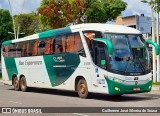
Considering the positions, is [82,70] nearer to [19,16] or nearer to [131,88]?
[131,88]

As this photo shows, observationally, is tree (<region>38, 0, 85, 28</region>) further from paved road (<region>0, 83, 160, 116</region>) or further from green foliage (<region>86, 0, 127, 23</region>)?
paved road (<region>0, 83, 160, 116</region>)

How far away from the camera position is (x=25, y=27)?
74.7m

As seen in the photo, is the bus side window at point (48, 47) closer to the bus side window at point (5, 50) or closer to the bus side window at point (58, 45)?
the bus side window at point (58, 45)

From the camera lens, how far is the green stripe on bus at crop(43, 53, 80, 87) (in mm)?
20812

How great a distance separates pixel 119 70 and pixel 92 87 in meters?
1.74

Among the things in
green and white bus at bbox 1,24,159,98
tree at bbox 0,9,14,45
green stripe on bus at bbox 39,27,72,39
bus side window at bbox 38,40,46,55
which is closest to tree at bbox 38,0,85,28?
bus side window at bbox 38,40,46,55

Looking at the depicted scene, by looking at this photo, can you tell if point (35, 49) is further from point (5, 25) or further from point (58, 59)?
point (5, 25)

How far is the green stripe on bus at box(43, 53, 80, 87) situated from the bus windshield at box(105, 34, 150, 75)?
7.86 ft

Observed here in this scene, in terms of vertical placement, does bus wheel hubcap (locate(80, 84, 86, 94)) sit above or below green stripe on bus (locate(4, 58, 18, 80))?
below

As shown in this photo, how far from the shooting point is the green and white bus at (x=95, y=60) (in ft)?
60.4

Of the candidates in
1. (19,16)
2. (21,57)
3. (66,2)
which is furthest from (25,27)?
(21,57)

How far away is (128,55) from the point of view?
18.6 meters

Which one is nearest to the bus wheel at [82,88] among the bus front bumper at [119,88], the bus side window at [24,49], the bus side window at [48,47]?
the bus front bumper at [119,88]

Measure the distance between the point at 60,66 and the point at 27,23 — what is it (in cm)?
5350
